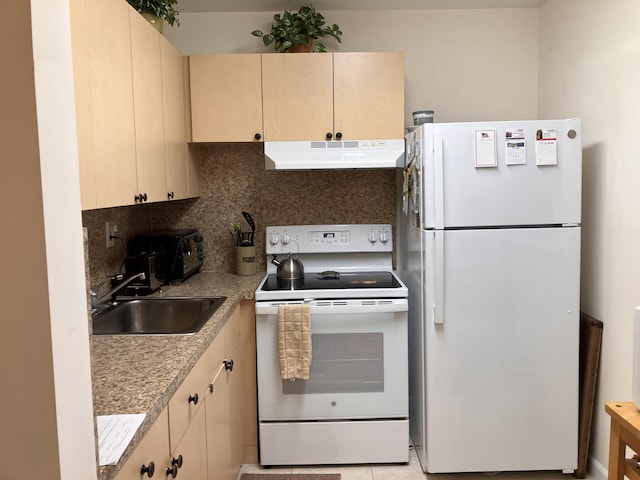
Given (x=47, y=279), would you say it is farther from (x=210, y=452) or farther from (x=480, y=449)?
(x=480, y=449)

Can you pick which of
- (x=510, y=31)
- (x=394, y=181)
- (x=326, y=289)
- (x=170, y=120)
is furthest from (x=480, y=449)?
(x=510, y=31)

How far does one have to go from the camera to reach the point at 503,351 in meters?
2.36

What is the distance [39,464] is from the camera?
2.21 feet

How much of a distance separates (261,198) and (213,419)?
1519 millimetres

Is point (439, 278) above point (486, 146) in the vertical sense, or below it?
below

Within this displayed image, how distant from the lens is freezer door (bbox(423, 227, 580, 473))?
232 cm

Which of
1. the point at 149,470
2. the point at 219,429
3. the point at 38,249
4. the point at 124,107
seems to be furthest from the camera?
the point at 219,429

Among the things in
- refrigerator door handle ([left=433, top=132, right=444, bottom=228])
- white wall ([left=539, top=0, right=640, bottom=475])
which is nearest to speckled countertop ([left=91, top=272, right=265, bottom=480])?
refrigerator door handle ([left=433, top=132, right=444, bottom=228])

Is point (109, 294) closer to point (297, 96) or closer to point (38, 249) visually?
point (297, 96)

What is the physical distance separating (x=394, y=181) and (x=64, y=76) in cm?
254

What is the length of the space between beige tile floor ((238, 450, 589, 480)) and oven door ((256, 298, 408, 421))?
280 mm

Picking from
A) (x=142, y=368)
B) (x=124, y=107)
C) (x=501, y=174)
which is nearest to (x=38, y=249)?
(x=142, y=368)

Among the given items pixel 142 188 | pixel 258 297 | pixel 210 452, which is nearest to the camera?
pixel 210 452

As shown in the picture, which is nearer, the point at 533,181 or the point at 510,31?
the point at 533,181
